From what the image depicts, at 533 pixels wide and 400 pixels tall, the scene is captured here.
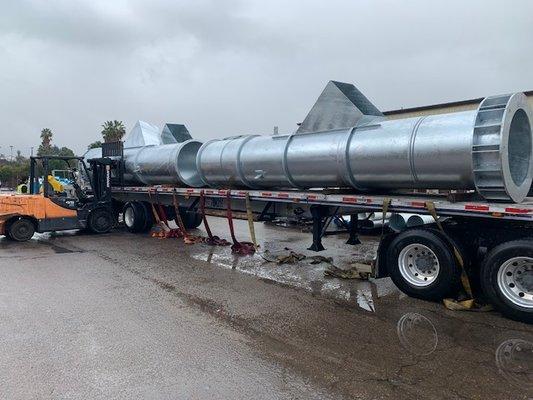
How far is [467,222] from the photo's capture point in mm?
6242

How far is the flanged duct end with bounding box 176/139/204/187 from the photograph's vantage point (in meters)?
11.6

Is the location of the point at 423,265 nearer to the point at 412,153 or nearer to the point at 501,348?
the point at 412,153

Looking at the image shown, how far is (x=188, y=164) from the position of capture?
1191 cm

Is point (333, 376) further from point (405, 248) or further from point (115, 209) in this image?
point (115, 209)

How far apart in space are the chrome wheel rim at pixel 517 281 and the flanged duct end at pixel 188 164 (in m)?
7.67

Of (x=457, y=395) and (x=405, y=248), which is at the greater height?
(x=405, y=248)

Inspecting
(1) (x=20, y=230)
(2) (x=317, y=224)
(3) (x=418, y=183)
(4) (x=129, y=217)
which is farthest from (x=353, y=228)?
(1) (x=20, y=230)

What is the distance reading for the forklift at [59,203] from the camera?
12.0m

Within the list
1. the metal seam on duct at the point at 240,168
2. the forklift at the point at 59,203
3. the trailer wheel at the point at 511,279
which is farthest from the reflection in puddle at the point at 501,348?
the forklift at the point at 59,203

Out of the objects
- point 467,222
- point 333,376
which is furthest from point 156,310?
point 467,222

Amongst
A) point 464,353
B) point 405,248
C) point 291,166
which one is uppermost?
point 291,166

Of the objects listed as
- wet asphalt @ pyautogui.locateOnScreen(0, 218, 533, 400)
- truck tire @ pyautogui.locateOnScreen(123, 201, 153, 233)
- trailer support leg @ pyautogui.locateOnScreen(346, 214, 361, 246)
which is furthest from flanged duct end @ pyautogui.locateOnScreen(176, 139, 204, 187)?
trailer support leg @ pyautogui.locateOnScreen(346, 214, 361, 246)

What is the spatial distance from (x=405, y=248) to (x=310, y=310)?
1.69 m

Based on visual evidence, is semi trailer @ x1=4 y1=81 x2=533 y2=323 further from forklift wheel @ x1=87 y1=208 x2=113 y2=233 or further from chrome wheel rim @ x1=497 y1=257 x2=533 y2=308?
forklift wheel @ x1=87 y1=208 x2=113 y2=233
